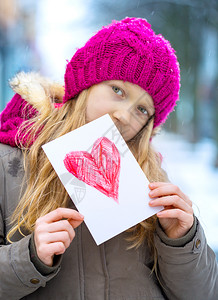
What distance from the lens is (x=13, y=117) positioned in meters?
1.19

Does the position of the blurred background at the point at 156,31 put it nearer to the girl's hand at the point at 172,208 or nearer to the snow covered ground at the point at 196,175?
the snow covered ground at the point at 196,175

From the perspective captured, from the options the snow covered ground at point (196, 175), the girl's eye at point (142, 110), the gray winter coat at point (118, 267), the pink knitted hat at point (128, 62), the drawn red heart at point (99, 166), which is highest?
the pink knitted hat at point (128, 62)

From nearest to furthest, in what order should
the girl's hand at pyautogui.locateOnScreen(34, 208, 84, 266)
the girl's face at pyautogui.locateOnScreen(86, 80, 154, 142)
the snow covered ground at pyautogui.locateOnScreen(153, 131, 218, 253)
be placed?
the girl's hand at pyautogui.locateOnScreen(34, 208, 84, 266) → the girl's face at pyautogui.locateOnScreen(86, 80, 154, 142) → the snow covered ground at pyautogui.locateOnScreen(153, 131, 218, 253)

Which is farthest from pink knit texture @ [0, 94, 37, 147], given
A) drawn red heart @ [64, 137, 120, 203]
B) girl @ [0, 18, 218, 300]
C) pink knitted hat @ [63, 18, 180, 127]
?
drawn red heart @ [64, 137, 120, 203]

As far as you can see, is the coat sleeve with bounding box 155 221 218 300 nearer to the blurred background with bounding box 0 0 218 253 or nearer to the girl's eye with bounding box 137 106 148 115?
the girl's eye with bounding box 137 106 148 115

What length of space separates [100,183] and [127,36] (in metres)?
0.49

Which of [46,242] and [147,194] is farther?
[147,194]

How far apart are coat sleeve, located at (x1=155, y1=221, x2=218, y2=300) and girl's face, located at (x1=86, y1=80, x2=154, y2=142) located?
13.6 inches

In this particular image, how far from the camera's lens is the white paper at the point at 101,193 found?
903mm

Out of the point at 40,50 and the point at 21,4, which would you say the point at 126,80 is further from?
the point at 21,4

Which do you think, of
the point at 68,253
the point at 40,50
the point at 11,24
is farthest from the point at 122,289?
the point at 11,24

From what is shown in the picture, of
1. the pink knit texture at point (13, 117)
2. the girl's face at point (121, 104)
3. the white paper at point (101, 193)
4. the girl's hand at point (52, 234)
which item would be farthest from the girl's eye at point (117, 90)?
the girl's hand at point (52, 234)

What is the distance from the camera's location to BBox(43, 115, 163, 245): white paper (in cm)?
90

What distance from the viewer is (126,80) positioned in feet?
A: 3.59
